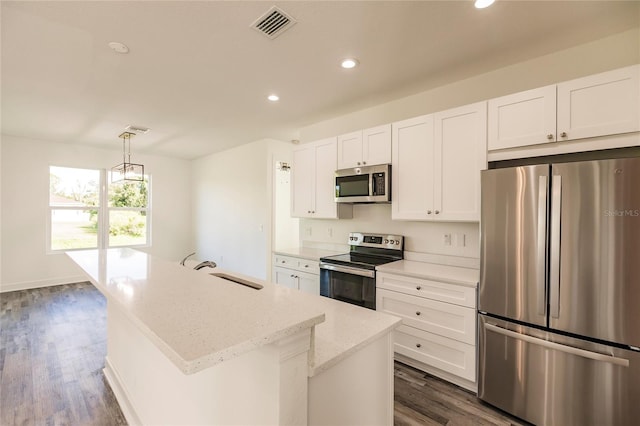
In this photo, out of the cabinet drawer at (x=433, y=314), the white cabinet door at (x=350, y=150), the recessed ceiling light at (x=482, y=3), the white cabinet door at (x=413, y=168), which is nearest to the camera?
the recessed ceiling light at (x=482, y=3)

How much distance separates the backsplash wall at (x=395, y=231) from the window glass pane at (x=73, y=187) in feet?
14.9

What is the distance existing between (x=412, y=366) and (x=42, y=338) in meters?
3.89

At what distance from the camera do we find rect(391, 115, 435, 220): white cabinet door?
269cm

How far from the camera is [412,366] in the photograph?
2.62 m

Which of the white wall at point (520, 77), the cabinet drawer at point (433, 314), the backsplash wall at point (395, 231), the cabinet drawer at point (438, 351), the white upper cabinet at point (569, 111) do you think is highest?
the white wall at point (520, 77)

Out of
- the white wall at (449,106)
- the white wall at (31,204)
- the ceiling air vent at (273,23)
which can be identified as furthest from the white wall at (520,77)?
Answer: the white wall at (31,204)

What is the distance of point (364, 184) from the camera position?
3119mm

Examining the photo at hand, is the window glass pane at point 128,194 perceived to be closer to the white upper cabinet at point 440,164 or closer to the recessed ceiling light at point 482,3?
the white upper cabinet at point 440,164

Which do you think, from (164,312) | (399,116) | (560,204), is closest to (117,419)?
(164,312)

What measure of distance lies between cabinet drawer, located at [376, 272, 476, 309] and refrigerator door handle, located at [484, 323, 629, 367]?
23cm

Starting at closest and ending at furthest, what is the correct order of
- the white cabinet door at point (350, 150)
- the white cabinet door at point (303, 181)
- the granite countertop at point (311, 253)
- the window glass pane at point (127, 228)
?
the white cabinet door at point (350, 150)
the granite countertop at point (311, 253)
the white cabinet door at point (303, 181)
the window glass pane at point (127, 228)

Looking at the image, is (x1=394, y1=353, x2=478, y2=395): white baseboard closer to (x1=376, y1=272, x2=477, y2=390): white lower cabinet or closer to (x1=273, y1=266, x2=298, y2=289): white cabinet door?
(x1=376, y1=272, x2=477, y2=390): white lower cabinet

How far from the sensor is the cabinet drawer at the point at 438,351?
7.28 feet

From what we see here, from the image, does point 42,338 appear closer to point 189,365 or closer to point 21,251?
point 21,251
